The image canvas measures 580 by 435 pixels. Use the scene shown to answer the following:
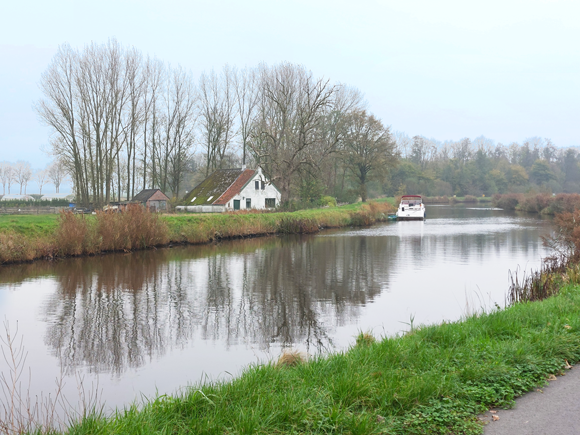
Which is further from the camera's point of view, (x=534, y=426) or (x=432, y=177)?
(x=432, y=177)

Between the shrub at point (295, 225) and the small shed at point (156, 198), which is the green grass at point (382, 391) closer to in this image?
the shrub at point (295, 225)

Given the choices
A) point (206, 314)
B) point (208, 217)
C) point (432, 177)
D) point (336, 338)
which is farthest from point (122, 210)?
point (432, 177)

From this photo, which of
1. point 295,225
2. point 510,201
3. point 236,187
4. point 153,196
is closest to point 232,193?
point 236,187

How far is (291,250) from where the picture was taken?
2467cm

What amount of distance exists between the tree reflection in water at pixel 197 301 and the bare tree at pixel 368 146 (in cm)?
3646

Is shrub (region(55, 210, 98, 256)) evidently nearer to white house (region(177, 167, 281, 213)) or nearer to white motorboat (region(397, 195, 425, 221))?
white house (region(177, 167, 281, 213))

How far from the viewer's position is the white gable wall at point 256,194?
4656cm

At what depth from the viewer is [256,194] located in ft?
158

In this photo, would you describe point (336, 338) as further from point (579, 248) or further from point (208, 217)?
point (208, 217)

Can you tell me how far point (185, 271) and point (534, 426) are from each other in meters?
14.9

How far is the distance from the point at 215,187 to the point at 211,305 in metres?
36.3

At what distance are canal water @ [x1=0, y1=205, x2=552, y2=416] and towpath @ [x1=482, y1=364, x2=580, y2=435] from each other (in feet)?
12.8

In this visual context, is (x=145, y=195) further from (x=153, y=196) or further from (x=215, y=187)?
(x=215, y=187)

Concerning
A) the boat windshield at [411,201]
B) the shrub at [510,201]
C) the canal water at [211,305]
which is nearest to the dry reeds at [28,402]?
the canal water at [211,305]
